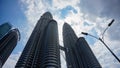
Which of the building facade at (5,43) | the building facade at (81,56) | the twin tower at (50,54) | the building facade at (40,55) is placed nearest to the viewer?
the building facade at (40,55)

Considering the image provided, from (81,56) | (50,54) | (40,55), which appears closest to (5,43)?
(40,55)

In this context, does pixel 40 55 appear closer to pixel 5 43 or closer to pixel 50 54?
pixel 50 54

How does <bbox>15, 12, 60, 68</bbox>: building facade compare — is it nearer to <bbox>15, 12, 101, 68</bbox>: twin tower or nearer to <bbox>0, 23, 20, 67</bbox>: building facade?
<bbox>15, 12, 101, 68</bbox>: twin tower

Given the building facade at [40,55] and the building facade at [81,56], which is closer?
the building facade at [40,55]

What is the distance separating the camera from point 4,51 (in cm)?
14188

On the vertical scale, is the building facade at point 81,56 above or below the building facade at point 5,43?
below

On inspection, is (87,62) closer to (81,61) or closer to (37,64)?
(81,61)

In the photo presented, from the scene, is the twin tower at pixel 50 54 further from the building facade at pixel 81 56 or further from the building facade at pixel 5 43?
the building facade at pixel 5 43

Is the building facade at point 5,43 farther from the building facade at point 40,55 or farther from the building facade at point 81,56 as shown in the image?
the building facade at point 81,56

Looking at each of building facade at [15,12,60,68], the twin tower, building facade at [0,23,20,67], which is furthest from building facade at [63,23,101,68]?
building facade at [0,23,20,67]

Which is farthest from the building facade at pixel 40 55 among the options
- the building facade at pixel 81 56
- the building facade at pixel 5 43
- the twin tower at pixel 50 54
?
the building facade at pixel 5 43

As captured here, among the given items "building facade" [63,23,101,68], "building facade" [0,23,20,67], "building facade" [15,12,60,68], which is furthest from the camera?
"building facade" [0,23,20,67]

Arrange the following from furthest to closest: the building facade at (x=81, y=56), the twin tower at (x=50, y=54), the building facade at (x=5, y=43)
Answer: the building facade at (x=5, y=43) → the building facade at (x=81, y=56) → the twin tower at (x=50, y=54)

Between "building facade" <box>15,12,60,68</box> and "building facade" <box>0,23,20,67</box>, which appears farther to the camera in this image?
"building facade" <box>0,23,20,67</box>
